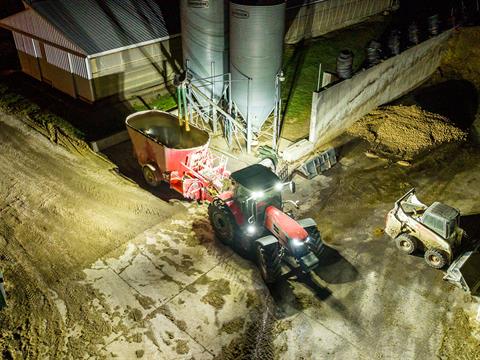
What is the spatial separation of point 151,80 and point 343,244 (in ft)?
44.0

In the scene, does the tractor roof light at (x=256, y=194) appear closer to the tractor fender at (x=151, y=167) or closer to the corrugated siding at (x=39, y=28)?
the tractor fender at (x=151, y=167)

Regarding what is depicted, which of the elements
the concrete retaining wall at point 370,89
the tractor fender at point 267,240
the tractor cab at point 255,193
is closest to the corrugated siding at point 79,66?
the concrete retaining wall at point 370,89

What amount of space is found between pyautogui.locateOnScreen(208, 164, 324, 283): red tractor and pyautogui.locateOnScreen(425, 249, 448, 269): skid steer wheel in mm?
2967

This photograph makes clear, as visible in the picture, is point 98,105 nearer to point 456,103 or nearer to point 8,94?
point 8,94

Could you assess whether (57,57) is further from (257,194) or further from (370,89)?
(370,89)

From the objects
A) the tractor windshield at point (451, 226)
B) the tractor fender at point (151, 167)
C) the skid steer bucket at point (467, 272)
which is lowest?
the skid steer bucket at point (467, 272)

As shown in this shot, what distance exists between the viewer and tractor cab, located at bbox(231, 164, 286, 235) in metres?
11.2

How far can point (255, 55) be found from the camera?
1530 cm

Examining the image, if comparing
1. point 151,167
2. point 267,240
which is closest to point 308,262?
point 267,240

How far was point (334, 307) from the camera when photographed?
10.9m

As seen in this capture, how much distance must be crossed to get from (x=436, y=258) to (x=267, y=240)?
478 centimetres

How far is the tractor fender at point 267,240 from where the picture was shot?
11.0m

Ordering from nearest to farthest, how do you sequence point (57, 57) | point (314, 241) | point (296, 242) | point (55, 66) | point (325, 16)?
point (296, 242) → point (314, 241) → point (57, 57) → point (55, 66) → point (325, 16)

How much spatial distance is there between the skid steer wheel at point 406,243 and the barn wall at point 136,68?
14.2m
